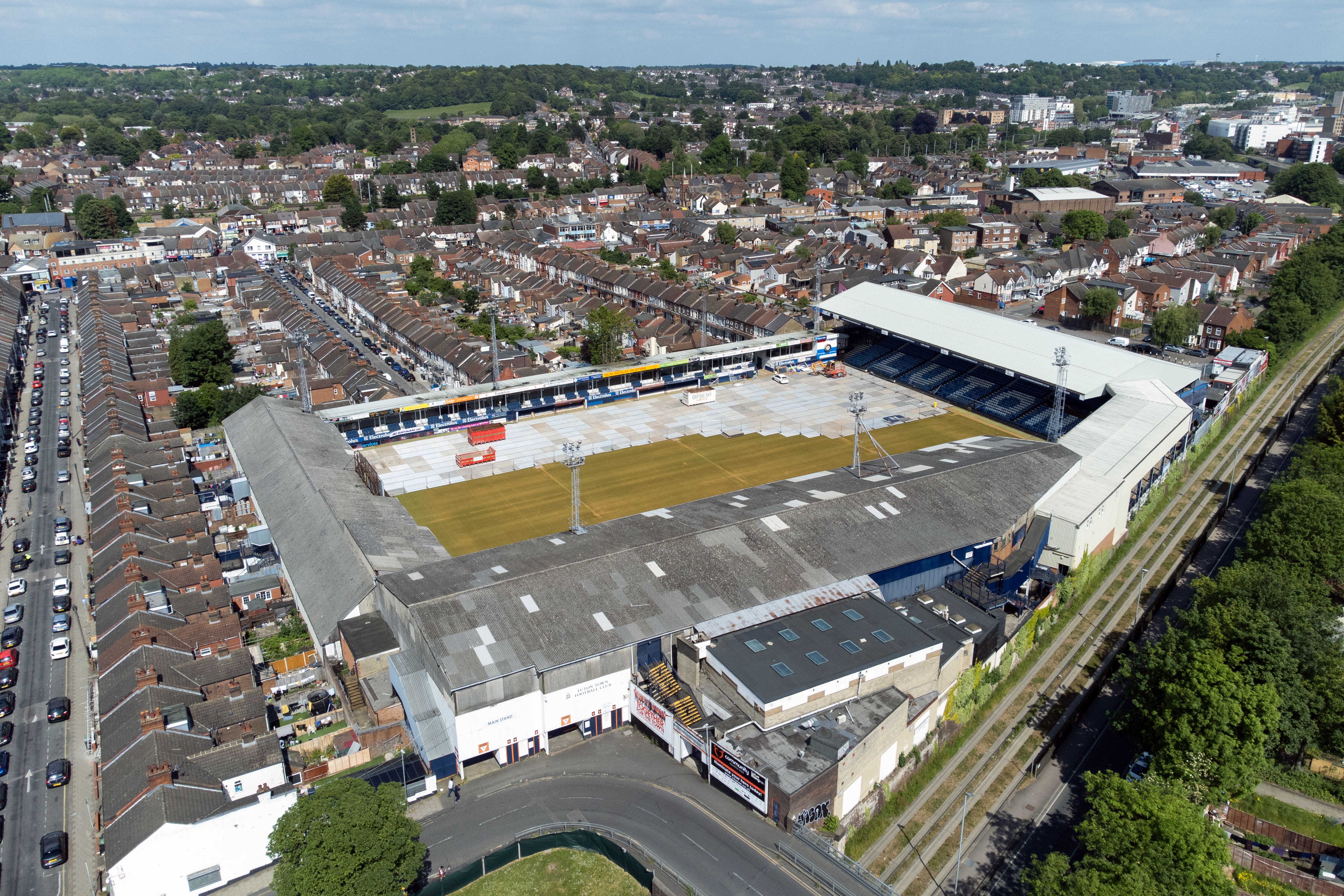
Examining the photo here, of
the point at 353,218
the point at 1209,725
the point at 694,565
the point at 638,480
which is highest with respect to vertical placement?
the point at 353,218

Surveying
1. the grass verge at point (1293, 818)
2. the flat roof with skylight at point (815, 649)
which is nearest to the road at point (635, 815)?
the flat roof with skylight at point (815, 649)

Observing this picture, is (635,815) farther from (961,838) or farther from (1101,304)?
(1101,304)

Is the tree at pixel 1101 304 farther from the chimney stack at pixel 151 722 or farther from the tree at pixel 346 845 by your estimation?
the chimney stack at pixel 151 722

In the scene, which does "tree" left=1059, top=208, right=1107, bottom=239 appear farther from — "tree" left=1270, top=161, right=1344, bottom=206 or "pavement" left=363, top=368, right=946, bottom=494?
"pavement" left=363, top=368, right=946, bottom=494

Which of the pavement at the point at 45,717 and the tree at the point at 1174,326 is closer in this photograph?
the pavement at the point at 45,717

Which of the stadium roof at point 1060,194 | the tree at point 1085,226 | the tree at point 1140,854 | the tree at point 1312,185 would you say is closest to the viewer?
the tree at point 1140,854

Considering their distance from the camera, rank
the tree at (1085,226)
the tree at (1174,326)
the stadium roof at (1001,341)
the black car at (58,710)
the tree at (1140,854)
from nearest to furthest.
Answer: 1. the tree at (1140,854)
2. the black car at (58,710)
3. the stadium roof at (1001,341)
4. the tree at (1174,326)
5. the tree at (1085,226)

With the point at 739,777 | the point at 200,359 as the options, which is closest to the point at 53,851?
the point at 739,777

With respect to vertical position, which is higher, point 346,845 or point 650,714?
point 346,845
